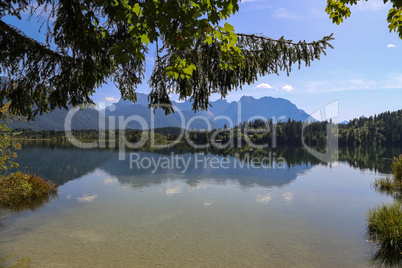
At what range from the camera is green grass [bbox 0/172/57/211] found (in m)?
14.8

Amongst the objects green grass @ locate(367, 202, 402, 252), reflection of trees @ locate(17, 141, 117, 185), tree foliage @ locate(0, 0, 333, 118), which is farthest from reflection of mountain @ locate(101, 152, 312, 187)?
tree foliage @ locate(0, 0, 333, 118)

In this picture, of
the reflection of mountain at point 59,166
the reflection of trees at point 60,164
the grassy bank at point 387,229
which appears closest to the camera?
the grassy bank at point 387,229

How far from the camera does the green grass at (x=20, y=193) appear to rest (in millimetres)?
14812

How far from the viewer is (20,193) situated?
1645cm

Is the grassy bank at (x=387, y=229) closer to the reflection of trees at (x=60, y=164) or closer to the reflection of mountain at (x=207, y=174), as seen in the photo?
the reflection of mountain at (x=207, y=174)

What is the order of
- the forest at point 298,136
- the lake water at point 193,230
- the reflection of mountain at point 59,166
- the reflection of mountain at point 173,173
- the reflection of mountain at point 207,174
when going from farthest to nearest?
1. the forest at point 298,136
2. the reflection of mountain at point 59,166
3. the reflection of mountain at point 173,173
4. the reflection of mountain at point 207,174
5. the lake water at point 193,230

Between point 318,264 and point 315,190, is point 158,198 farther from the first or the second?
point 315,190

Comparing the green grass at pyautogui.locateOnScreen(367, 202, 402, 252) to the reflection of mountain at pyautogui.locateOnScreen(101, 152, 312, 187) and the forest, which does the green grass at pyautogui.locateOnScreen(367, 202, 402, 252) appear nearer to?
the reflection of mountain at pyautogui.locateOnScreen(101, 152, 312, 187)

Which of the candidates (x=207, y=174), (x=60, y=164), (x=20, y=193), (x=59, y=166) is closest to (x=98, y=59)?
(x=20, y=193)

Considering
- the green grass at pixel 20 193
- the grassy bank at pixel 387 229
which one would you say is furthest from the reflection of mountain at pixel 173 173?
the grassy bank at pixel 387 229

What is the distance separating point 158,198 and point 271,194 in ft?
30.7

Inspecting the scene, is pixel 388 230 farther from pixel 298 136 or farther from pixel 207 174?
pixel 298 136

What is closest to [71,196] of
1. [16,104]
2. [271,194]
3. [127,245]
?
[127,245]
